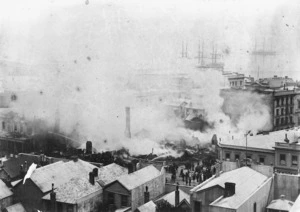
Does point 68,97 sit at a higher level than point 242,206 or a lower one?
higher

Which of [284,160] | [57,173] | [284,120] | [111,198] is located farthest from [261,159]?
[284,120]

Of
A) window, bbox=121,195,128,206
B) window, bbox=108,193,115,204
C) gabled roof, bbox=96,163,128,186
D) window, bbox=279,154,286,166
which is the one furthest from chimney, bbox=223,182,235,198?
window, bbox=279,154,286,166

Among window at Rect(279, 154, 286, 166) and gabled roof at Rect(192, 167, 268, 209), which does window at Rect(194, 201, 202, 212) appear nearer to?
gabled roof at Rect(192, 167, 268, 209)

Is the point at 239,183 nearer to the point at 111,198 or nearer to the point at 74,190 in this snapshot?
the point at 111,198

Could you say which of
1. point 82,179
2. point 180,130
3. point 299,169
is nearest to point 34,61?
point 180,130

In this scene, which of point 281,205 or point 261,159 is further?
point 261,159

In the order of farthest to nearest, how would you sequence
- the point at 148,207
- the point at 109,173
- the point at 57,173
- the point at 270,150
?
the point at 270,150 → the point at 109,173 → the point at 57,173 → the point at 148,207

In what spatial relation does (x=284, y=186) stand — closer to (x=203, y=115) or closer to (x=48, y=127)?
(x=203, y=115)
